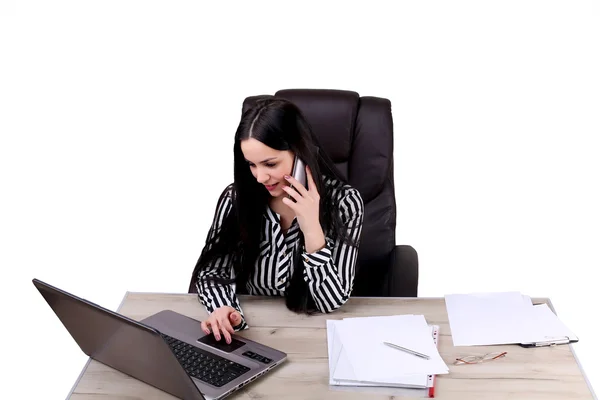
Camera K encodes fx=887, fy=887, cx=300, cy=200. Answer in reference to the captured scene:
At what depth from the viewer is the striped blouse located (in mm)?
2871

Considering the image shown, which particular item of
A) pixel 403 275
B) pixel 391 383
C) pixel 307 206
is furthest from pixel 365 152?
pixel 391 383

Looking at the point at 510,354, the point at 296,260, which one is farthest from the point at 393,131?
the point at 510,354

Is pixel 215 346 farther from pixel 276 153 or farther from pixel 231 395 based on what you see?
pixel 276 153

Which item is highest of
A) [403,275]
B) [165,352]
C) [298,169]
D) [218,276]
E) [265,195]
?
[298,169]

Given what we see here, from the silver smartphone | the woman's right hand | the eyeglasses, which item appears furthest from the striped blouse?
the eyeglasses

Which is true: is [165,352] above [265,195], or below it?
below

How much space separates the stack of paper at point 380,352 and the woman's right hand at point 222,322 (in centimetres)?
29

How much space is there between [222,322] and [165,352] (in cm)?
49

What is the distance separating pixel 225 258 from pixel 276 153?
1.47ft

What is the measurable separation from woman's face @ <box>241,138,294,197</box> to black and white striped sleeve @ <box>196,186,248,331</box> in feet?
0.75

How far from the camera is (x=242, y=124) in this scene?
112 inches

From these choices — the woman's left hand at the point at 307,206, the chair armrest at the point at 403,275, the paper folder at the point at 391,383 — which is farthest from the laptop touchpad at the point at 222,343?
the chair armrest at the point at 403,275

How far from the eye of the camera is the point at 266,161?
2.79 metres

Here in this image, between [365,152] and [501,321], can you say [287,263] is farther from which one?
[501,321]
